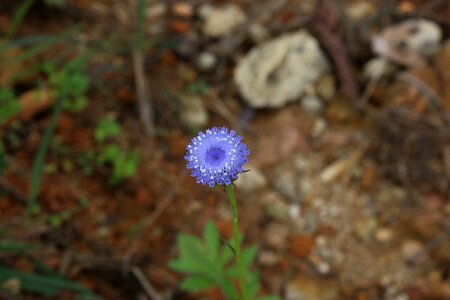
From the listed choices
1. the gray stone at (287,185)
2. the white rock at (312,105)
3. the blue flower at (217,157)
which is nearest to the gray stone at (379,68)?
the white rock at (312,105)

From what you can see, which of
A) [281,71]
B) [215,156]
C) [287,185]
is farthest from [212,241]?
[281,71]

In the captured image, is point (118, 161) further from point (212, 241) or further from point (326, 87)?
point (326, 87)

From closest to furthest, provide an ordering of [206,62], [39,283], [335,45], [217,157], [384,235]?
1. [217,157]
2. [39,283]
3. [384,235]
4. [335,45]
5. [206,62]

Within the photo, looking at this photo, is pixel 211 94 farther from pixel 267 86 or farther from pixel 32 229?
pixel 32 229

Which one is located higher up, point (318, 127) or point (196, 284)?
point (318, 127)

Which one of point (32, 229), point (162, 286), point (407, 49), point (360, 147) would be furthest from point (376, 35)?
point (32, 229)
